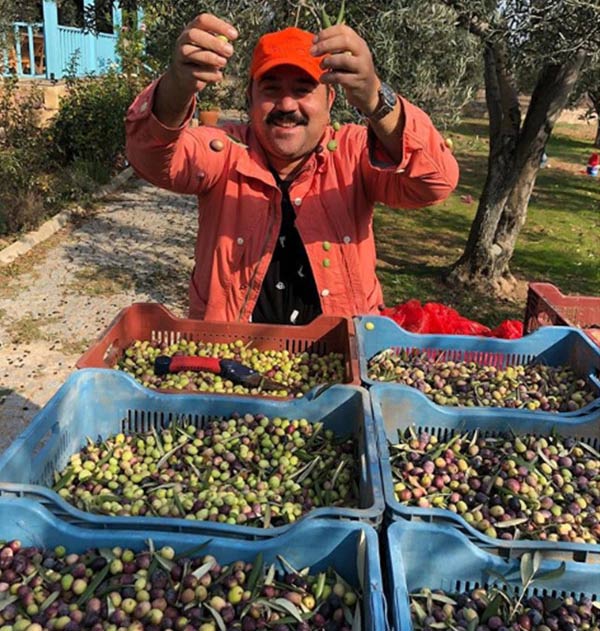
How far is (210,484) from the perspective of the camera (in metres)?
1.89

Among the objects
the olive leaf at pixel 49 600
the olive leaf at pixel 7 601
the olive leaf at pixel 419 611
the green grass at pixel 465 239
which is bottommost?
the green grass at pixel 465 239

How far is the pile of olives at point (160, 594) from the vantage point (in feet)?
4.67

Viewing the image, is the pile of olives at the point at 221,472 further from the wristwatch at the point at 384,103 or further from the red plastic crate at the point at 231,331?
the wristwatch at the point at 384,103

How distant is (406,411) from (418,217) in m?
8.94

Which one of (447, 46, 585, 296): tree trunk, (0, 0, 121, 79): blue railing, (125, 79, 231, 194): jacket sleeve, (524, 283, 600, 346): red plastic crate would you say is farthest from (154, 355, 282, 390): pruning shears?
(0, 0, 121, 79): blue railing

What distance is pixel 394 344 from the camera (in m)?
2.78

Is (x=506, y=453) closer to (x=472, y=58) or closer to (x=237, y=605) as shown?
(x=237, y=605)

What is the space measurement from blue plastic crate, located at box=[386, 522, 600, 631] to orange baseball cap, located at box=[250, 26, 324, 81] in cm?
156

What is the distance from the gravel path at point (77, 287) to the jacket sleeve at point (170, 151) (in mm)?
2657

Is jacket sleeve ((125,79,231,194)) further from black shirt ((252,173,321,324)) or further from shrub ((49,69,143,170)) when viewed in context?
shrub ((49,69,143,170))

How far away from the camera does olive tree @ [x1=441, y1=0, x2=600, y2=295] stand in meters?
3.59

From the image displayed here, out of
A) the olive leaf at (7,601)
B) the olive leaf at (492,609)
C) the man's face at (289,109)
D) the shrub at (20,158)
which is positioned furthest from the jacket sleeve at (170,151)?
the shrub at (20,158)

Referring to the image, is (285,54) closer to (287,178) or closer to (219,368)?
(287,178)

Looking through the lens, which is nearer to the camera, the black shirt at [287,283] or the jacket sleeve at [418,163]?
the jacket sleeve at [418,163]
